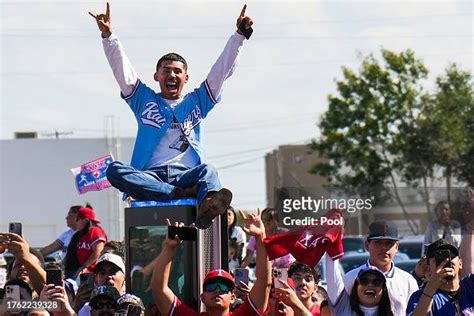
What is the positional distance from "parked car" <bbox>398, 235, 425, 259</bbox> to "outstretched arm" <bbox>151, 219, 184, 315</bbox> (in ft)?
51.3

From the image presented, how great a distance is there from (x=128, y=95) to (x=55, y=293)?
1.91 m

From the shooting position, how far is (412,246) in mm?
25562

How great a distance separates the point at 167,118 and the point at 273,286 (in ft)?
5.15

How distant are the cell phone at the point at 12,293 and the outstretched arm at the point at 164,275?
138 cm

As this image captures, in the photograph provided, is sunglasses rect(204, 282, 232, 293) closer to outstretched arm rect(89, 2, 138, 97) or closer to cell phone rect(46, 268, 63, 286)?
cell phone rect(46, 268, 63, 286)

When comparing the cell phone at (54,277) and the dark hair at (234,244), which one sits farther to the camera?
the dark hair at (234,244)

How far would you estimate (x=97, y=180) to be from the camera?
54.9 feet

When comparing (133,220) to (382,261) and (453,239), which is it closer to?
(382,261)

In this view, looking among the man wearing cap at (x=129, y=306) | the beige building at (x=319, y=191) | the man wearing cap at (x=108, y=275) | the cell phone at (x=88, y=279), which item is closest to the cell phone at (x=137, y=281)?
the man wearing cap at (x=129, y=306)

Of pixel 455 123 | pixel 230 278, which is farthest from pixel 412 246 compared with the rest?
pixel 455 123

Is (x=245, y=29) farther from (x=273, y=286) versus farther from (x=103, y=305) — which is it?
(x=103, y=305)

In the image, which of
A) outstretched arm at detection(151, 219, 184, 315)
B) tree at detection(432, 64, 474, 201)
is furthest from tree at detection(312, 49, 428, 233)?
outstretched arm at detection(151, 219, 184, 315)

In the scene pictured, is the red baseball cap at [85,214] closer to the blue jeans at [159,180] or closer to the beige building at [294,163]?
the blue jeans at [159,180]

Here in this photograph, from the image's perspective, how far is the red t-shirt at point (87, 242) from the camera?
15.1 m
